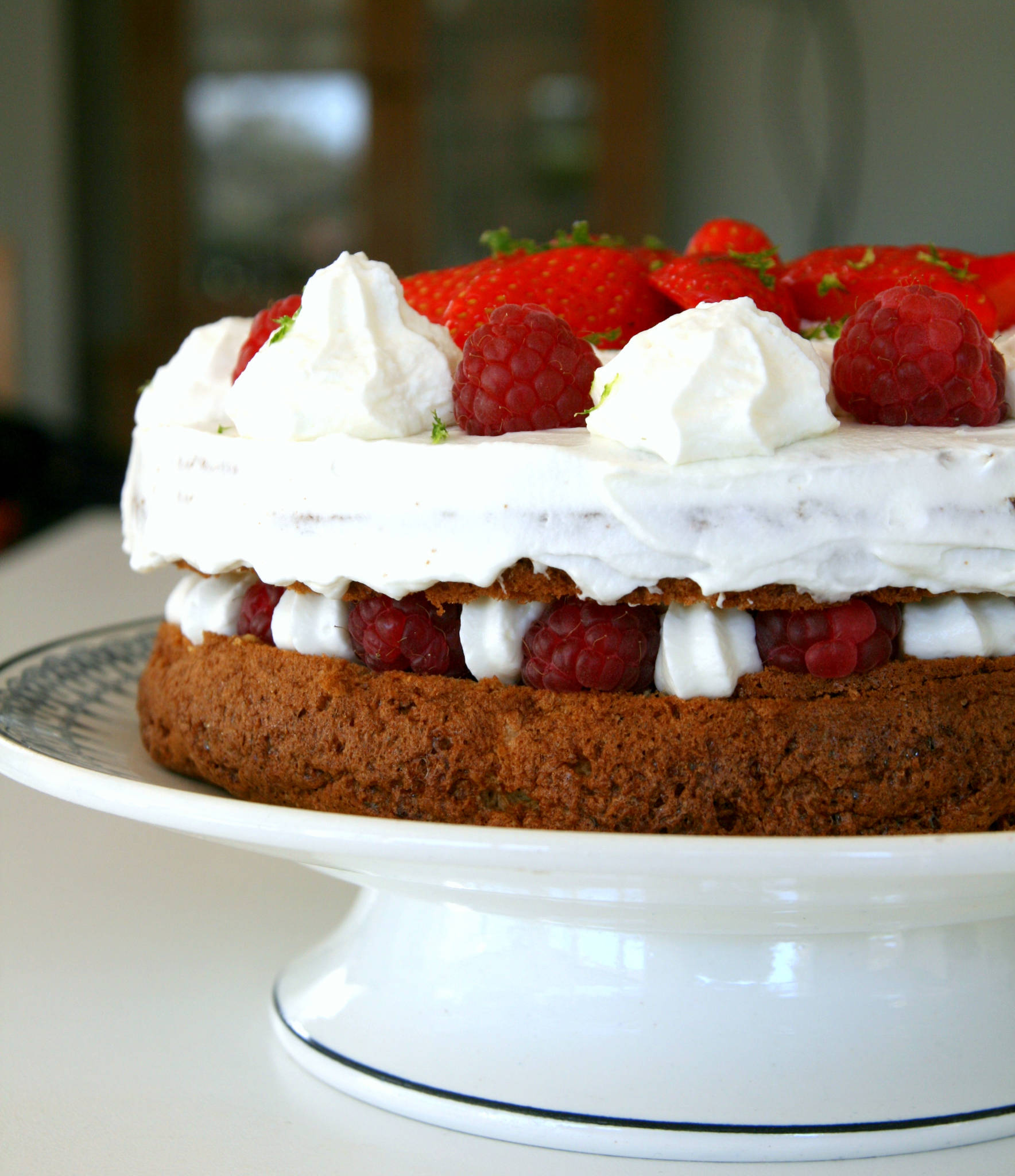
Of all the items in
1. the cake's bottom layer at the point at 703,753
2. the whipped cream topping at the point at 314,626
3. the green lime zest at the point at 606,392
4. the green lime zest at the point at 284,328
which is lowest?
the cake's bottom layer at the point at 703,753

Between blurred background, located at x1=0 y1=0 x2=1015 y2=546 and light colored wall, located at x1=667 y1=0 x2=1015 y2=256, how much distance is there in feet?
0.10

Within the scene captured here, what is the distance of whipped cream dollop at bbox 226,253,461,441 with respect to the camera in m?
1.21

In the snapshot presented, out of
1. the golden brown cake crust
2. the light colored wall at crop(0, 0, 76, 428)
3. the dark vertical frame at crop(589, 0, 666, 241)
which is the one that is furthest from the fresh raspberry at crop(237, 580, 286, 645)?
the light colored wall at crop(0, 0, 76, 428)

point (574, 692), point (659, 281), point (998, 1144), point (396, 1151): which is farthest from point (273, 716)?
point (998, 1144)

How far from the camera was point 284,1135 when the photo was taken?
1114 mm

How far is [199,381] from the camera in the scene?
1.50m

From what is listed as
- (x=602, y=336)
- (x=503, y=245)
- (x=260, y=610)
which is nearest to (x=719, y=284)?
(x=602, y=336)

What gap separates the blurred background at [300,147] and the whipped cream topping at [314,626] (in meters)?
5.32

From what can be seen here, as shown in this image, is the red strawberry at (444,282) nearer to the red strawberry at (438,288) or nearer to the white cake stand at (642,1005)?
the red strawberry at (438,288)

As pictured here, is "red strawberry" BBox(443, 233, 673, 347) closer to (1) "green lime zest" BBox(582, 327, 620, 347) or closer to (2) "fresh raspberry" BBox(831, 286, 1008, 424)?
(1) "green lime zest" BBox(582, 327, 620, 347)

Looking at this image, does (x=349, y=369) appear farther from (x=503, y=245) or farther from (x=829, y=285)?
(x=829, y=285)

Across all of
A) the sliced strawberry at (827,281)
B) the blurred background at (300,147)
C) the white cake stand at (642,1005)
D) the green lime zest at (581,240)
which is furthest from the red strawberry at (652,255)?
the blurred background at (300,147)

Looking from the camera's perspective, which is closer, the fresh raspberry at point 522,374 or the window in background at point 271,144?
the fresh raspberry at point 522,374

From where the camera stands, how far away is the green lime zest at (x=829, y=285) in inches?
59.3
